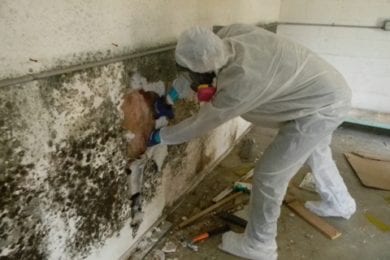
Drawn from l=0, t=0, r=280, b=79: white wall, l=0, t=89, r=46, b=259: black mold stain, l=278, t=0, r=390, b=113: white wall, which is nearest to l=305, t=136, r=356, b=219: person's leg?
l=0, t=0, r=280, b=79: white wall

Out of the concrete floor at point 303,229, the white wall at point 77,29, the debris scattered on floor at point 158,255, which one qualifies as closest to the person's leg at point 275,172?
the concrete floor at point 303,229

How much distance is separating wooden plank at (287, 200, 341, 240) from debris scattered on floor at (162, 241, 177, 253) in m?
0.91

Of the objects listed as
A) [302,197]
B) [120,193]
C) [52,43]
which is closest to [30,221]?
[120,193]

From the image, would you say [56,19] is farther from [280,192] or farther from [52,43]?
[280,192]

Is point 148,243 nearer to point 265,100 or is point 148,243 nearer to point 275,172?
point 275,172

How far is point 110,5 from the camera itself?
1338 mm

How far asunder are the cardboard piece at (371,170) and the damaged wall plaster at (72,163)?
181cm

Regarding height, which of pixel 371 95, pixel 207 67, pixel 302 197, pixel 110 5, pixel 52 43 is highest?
pixel 110 5

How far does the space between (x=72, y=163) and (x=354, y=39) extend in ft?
11.3

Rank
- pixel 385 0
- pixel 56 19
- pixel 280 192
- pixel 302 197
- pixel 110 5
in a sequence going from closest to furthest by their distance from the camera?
pixel 56 19, pixel 110 5, pixel 280 192, pixel 302 197, pixel 385 0

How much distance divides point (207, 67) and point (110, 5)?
47 centimetres

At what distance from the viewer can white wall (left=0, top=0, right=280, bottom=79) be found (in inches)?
39.6

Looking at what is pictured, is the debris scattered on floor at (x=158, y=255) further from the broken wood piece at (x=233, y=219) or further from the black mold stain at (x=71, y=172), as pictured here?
the broken wood piece at (x=233, y=219)

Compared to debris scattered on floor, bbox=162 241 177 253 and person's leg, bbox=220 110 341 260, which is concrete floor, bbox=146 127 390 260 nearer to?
debris scattered on floor, bbox=162 241 177 253
